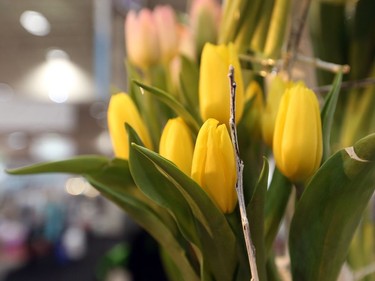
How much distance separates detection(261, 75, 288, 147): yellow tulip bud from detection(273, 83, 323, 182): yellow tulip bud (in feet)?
0.12

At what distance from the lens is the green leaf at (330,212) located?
31cm

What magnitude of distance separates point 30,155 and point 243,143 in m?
2.19

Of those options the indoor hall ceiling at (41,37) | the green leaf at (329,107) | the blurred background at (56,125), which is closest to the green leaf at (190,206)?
the green leaf at (329,107)

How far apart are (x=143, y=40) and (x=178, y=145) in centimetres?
17

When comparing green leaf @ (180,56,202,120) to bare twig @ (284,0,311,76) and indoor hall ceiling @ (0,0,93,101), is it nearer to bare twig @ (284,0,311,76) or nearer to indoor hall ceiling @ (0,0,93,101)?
bare twig @ (284,0,311,76)

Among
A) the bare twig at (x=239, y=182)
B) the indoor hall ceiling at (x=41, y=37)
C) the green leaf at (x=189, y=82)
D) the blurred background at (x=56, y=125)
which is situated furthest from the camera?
the indoor hall ceiling at (x=41, y=37)

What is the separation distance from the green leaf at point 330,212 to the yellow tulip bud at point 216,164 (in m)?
0.06

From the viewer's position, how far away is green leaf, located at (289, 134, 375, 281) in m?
0.31

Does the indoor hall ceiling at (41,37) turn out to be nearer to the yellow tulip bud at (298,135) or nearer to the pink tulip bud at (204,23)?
the pink tulip bud at (204,23)

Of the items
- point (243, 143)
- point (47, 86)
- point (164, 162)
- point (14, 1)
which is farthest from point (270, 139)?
point (47, 86)

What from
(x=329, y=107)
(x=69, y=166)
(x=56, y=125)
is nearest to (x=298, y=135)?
(x=329, y=107)

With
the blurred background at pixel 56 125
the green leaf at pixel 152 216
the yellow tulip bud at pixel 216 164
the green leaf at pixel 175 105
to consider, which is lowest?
the blurred background at pixel 56 125

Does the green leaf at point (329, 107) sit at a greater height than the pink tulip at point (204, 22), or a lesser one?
lesser

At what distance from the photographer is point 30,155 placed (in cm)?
241
